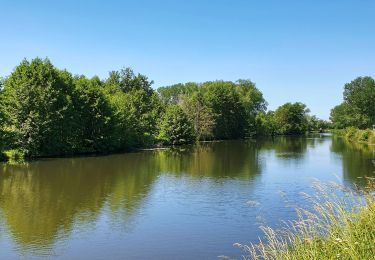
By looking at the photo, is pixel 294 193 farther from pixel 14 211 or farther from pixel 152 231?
pixel 14 211

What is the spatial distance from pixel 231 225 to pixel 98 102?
43536 millimetres

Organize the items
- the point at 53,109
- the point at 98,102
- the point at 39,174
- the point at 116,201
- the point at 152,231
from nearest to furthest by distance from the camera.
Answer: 1. the point at 152,231
2. the point at 116,201
3. the point at 39,174
4. the point at 53,109
5. the point at 98,102

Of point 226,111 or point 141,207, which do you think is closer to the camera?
point 141,207

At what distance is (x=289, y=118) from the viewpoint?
159750mm

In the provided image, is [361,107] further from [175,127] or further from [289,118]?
[175,127]

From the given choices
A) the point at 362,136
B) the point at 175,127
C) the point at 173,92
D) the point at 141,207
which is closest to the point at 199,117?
the point at 175,127

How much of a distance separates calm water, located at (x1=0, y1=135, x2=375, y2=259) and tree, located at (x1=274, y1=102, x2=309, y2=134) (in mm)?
113989

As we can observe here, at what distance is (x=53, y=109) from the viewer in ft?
174

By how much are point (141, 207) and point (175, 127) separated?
5887 cm

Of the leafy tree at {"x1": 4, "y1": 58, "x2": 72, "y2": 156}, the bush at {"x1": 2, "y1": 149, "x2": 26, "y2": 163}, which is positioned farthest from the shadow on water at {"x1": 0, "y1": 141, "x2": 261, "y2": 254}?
the leafy tree at {"x1": 4, "y1": 58, "x2": 72, "y2": 156}

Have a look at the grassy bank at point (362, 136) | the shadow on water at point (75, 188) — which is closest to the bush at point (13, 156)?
the shadow on water at point (75, 188)

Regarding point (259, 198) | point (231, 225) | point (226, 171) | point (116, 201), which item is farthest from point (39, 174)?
point (231, 225)

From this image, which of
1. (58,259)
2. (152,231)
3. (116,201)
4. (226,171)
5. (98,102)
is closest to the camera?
(58,259)

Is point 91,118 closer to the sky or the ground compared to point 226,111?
closer to the ground
